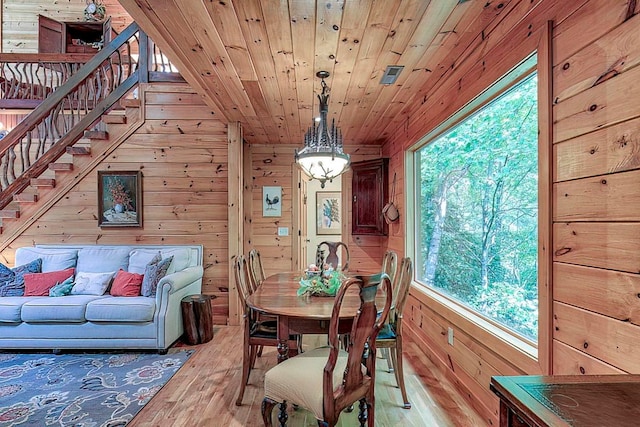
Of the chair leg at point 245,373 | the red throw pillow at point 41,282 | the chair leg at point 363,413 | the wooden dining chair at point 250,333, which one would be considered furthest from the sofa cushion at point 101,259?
the chair leg at point 363,413

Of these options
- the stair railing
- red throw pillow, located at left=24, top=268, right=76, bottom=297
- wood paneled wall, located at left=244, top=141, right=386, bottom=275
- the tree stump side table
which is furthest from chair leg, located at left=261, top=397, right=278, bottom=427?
the stair railing

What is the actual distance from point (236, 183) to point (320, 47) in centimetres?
241

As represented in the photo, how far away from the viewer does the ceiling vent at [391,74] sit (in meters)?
2.85

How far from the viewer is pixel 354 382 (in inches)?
71.2

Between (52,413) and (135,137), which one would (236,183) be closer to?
(135,137)

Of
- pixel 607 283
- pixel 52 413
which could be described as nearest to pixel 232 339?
pixel 52 413

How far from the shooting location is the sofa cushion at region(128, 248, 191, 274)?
4.04 m

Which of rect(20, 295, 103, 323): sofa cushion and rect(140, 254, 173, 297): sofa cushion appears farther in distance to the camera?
rect(140, 254, 173, 297): sofa cushion

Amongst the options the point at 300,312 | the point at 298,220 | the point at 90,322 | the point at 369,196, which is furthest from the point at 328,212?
the point at 300,312

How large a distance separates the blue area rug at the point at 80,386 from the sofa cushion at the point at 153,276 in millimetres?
622

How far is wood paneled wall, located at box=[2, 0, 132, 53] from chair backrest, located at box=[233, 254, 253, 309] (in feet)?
Result: 24.0

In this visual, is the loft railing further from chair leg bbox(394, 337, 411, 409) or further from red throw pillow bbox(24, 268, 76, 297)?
chair leg bbox(394, 337, 411, 409)

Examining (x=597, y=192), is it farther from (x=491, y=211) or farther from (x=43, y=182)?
(x=43, y=182)

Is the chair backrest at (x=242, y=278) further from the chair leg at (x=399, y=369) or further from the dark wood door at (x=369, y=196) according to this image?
the dark wood door at (x=369, y=196)
